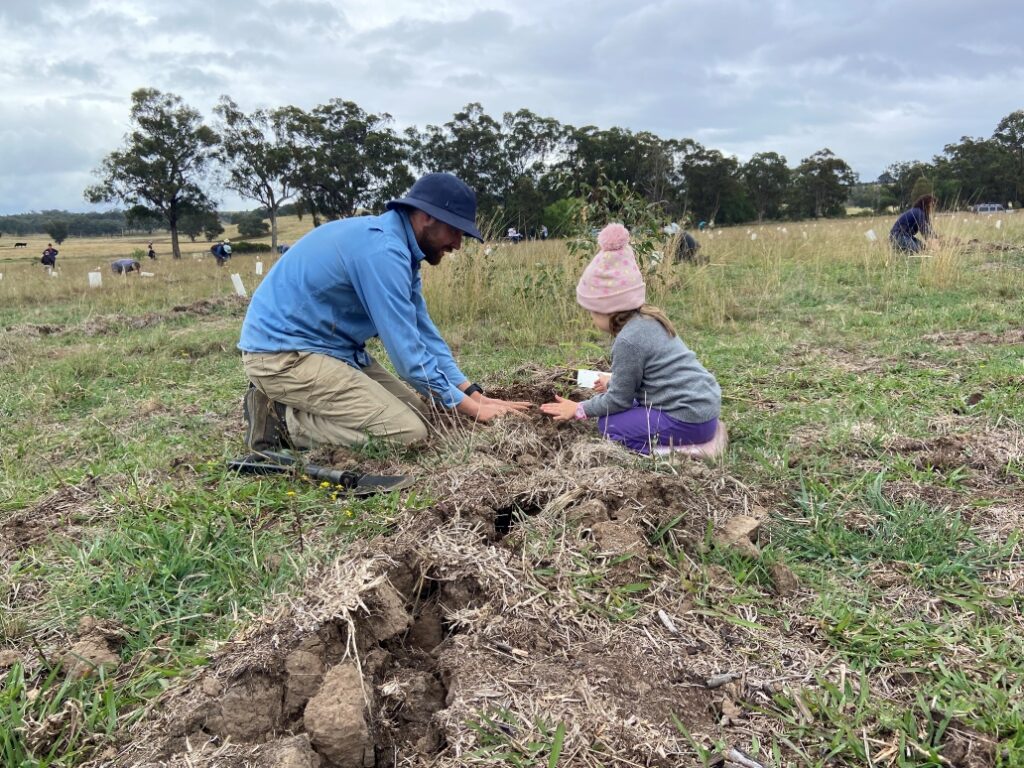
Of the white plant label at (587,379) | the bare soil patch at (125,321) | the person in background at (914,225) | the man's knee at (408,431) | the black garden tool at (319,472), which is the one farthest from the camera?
the person in background at (914,225)

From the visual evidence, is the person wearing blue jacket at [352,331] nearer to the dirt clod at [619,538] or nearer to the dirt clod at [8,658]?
the dirt clod at [619,538]

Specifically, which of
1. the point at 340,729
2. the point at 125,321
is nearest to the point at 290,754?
the point at 340,729

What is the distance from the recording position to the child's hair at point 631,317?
2.72m

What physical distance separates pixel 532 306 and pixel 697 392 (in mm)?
3751

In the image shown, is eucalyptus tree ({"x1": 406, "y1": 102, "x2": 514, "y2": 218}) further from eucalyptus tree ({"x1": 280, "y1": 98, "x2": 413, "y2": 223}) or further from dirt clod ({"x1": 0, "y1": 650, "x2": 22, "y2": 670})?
dirt clod ({"x1": 0, "y1": 650, "x2": 22, "y2": 670})

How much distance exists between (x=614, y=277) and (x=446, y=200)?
857 mm

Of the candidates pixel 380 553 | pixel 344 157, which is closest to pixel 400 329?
pixel 380 553

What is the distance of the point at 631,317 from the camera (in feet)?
9.04

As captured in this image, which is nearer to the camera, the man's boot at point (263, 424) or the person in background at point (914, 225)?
the man's boot at point (263, 424)

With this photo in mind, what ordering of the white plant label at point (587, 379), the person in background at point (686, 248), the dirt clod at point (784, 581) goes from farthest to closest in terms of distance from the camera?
the person in background at point (686, 248)
the white plant label at point (587, 379)
the dirt clod at point (784, 581)

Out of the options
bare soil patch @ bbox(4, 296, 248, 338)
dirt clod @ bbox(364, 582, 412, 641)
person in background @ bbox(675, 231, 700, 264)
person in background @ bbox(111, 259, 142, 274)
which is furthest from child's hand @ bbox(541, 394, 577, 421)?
person in background @ bbox(111, 259, 142, 274)

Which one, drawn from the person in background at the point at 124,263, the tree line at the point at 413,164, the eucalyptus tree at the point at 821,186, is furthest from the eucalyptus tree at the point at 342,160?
the eucalyptus tree at the point at 821,186

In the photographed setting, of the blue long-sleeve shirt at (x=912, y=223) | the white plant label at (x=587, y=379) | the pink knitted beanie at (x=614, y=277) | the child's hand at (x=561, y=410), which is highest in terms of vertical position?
the blue long-sleeve shirt at (x=912, y=223)

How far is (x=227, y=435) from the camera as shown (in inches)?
135
